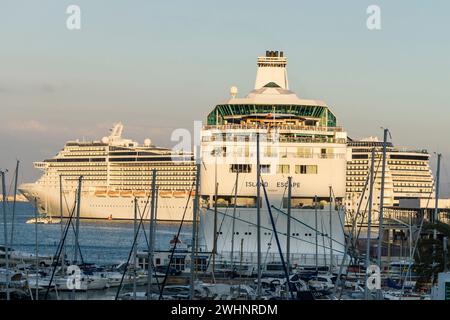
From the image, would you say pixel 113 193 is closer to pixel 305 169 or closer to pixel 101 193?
pixel 101 193

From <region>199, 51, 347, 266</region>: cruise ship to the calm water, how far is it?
307 inches

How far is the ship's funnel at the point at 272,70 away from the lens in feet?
163

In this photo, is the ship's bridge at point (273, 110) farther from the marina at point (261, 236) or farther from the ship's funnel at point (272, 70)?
the ship's funnel at point (272, 70)

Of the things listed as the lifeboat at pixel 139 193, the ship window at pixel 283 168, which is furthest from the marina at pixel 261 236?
the lifeboat at pixel 139 193

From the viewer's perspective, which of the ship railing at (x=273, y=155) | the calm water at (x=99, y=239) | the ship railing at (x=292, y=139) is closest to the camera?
the ship railing at (x=273, y=155)

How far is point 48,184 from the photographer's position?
110312 mm

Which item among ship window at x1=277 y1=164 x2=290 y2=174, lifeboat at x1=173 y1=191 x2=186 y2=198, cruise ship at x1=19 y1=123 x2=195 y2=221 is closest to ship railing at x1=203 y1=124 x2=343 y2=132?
ship window at x1=277 y1=164 x2=290 y2=174

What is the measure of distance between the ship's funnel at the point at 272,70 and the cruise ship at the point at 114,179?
41858 millimetres

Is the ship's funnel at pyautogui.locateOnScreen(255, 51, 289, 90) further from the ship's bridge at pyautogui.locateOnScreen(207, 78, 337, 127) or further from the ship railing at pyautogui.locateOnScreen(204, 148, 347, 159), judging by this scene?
the ship railing at pyautogui.locateOnScreen(204, 148, 347, 159)

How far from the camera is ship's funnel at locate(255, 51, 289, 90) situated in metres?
49.8

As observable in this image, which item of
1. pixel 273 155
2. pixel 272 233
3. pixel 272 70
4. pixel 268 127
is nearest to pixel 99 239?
pixel 272 70

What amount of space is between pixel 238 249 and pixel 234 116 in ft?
24.8

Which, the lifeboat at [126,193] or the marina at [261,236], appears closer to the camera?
the marina at [261,236]
